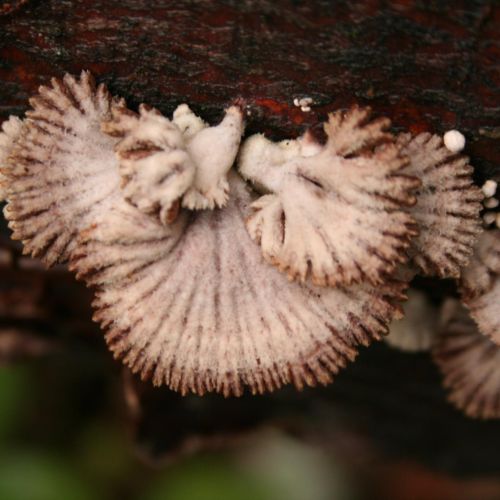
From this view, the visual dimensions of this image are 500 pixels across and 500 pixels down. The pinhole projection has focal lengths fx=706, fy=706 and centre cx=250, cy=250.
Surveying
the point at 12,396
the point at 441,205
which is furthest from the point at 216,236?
the point at 12,396

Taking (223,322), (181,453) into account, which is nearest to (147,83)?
(223,322)

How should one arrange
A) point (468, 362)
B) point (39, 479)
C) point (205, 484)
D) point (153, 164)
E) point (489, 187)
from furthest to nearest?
point (205, 484) → point (39, 479) → point (468, 362) → point (489, 187) → point (153, 164)

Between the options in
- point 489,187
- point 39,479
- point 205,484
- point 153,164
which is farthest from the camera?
point 205,484

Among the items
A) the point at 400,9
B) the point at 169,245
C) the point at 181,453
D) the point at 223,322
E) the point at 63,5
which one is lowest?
the point at 181,453

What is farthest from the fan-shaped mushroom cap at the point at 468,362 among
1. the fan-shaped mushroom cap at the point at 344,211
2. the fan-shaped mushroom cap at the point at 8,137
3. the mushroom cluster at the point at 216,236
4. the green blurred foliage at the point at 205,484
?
the green blurred foliage at the point at 205,484

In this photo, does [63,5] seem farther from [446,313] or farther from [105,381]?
[105,381]

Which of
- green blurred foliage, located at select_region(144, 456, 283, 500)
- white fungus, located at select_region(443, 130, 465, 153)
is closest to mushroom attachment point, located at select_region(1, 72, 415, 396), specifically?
white fungus, located at select_region(443, 130, 465, 153)

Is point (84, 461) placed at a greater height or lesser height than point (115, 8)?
lesser

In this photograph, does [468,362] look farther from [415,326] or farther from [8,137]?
[8,137]
